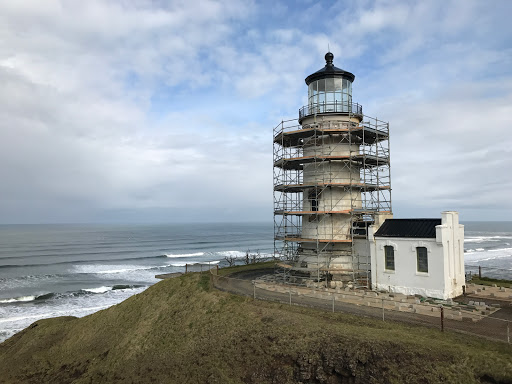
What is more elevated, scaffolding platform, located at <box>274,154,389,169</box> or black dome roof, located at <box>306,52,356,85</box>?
black dome roof, located at <box>306,52,356,85</box>

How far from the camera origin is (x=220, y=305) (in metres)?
17.4

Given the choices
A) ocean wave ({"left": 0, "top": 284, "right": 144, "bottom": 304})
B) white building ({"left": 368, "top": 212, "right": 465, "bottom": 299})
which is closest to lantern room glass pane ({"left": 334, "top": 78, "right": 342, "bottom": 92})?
white building ({"left": 368, "top": 212, "right": 465, "bottom": 299})

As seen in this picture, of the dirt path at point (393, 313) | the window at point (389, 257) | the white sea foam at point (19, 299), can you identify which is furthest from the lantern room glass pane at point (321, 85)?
the white sea foam at point (19, 299)

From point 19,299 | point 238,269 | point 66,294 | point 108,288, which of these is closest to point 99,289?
point 108,288

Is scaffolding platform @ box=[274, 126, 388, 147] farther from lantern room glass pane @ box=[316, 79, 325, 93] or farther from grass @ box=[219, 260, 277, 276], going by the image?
grass @ box=[219, 260, 277, 276]

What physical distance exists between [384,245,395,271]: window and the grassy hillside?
6890mm

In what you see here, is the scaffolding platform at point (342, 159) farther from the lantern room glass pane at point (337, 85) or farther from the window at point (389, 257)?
the window at point (389, 257)

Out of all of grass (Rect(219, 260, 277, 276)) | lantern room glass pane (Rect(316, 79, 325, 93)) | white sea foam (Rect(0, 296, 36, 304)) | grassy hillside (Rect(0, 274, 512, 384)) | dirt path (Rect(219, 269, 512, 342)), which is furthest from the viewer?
white sea foam (Rect(0, 296, 36, 304))

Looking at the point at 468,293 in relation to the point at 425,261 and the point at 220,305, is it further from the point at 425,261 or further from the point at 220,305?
the point at 220,305

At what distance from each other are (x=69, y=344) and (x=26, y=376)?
232 centimetres

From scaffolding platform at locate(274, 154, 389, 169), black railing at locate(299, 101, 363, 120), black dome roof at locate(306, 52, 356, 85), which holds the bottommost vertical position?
scaffolding platform at locate(274, 154, 389, 169)

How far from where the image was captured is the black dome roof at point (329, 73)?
76.8ft

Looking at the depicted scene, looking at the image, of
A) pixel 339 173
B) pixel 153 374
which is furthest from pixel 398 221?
pixel 153 374

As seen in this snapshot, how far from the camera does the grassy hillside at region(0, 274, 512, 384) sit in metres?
10.5
